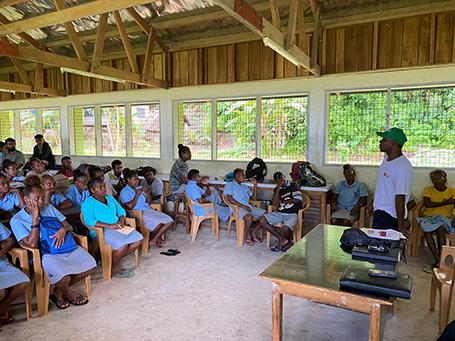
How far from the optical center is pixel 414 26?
185 inches

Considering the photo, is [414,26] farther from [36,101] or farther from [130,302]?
[36,101]

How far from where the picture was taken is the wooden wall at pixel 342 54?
4.60m

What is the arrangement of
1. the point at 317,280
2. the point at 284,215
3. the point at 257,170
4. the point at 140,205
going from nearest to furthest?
the point at 317,280
the point at 140,205
the point at 284,215
the point at 257,170

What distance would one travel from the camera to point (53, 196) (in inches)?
148

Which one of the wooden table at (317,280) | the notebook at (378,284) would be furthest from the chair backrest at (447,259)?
the notebook at (378,284)

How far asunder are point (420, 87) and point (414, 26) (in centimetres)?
84

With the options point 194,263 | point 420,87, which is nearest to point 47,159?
point 194,263

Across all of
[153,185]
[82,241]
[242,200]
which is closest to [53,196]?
[82,241]

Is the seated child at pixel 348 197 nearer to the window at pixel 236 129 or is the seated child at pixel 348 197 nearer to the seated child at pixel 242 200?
the seated child at pixel 242 200

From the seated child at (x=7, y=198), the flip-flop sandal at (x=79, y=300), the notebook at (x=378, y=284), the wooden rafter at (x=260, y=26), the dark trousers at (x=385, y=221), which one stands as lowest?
the flip-flop sandal at (x=79, y=300)

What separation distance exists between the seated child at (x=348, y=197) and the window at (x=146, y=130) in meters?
3.74

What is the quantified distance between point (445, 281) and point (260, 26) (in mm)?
2642

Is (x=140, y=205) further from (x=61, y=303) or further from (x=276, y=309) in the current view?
(x=276, y=309)

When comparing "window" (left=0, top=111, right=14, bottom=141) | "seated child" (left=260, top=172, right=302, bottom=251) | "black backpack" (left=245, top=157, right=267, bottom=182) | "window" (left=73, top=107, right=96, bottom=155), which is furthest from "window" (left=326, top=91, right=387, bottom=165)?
"window" (left=0, top=111, right=14, bottom=141)
